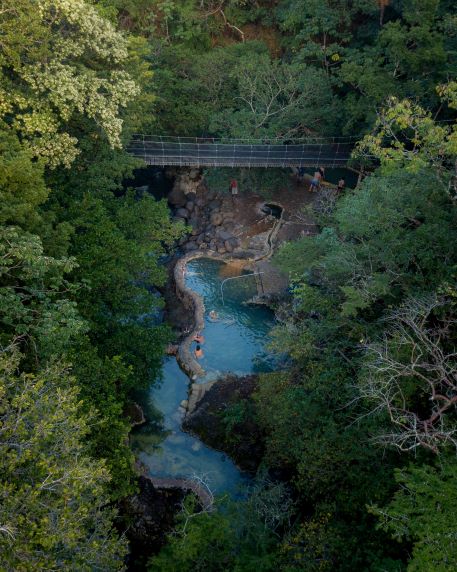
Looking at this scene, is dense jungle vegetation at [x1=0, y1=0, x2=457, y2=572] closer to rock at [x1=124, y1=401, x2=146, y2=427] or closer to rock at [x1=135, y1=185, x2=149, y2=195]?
rock at [x1=124, y1=401, x2=146, y2=427]

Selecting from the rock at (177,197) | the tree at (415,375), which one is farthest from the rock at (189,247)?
the tree at (415,375)

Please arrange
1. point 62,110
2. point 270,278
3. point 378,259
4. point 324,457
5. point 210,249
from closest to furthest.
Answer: point 324,457 → point 378,259 → point 62,110 → point 270,278 → point 210,249

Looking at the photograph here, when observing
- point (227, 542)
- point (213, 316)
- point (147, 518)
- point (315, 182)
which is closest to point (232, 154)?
point (315, 182)

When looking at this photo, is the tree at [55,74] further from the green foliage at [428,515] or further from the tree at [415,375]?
the green foliage at [428,515]

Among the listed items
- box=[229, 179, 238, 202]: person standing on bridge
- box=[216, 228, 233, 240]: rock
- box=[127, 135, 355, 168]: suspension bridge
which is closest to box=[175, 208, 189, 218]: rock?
box=[216, 228, 233, 240]: rock

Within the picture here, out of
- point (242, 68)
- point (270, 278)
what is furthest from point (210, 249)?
point (242, 68)

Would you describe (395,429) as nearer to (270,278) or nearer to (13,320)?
(13,320)

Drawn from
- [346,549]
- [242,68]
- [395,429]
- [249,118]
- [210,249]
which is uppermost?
[242,68]
